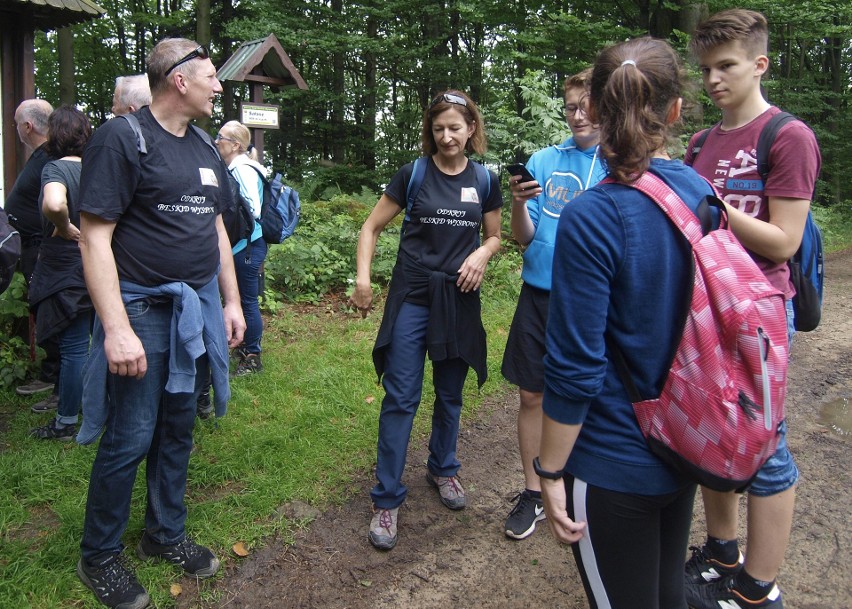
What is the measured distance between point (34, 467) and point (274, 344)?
2600 millimetres

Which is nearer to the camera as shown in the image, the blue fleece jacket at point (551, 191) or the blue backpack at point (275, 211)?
the blue fleece jacket at point (551, 191)

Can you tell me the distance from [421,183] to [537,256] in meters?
0.71

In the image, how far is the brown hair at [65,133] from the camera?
3904 mm

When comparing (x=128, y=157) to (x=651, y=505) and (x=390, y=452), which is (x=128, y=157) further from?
(x=651, y=505)

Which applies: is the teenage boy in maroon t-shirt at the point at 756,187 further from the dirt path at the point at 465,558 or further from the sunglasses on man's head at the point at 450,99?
the sunglasses on man's head at the point at 450,99

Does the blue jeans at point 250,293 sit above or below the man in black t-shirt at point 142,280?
below

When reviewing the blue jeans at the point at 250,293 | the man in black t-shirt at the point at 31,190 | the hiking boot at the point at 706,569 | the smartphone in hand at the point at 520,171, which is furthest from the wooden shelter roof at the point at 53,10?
the hiking boot at the point at 706,569

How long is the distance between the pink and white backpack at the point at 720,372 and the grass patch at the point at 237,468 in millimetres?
2195

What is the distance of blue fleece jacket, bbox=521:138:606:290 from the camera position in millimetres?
3088

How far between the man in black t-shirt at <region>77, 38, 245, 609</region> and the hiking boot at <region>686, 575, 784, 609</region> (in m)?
2.27

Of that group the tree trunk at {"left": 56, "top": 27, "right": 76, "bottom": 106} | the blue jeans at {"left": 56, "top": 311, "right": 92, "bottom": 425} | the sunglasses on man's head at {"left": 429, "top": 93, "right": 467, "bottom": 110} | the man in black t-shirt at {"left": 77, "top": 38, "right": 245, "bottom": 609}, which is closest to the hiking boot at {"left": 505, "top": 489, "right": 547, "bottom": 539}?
the man in black t-shirt at {"left": 77, "top": 38, "right": 245, "bottom": 609}

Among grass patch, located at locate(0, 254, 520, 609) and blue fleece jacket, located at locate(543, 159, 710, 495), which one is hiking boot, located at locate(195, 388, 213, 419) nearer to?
grass patch, located at locate(0, 254, 520, 609)

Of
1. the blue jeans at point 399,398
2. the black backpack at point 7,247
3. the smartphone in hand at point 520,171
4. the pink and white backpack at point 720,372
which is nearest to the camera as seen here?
the pink and white backpack at point 720,372

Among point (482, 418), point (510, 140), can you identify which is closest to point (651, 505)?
point (482, 418)
